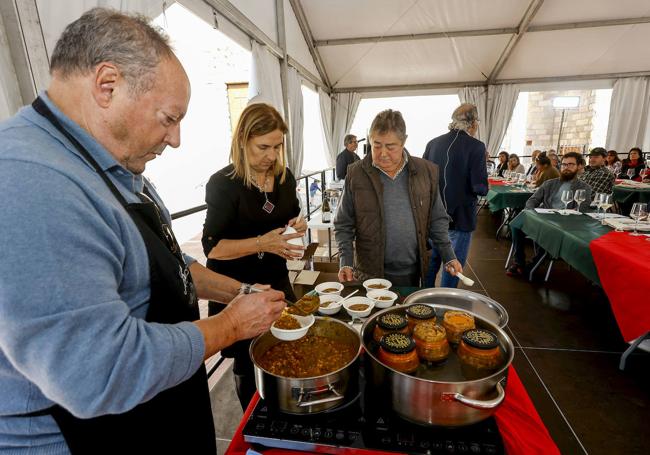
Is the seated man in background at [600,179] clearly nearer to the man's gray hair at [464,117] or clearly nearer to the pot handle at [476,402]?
the man's gray hair at [464,117]

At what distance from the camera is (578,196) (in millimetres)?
3295

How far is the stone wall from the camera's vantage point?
517 inches

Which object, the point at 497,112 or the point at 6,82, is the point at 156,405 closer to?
the point at 6,82

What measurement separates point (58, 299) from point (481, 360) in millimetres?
793

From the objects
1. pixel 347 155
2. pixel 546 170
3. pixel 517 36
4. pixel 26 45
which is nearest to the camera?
pixel 26 45

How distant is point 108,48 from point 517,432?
112 cm

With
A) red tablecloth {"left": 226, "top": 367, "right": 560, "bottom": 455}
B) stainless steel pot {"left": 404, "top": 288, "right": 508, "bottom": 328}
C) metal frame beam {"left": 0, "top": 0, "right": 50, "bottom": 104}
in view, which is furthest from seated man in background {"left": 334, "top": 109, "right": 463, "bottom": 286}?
metal frame beam {"left": 0, "top": 0, "right": 50, "bottom": 104}

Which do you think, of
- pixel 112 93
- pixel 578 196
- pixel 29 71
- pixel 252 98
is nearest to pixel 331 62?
pixel 252 98

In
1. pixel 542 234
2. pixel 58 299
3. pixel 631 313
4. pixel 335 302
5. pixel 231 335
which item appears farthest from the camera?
pixel 542 234

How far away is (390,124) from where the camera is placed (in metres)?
1.73

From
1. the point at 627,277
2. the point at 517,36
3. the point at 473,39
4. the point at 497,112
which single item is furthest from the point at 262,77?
the point at 497,112

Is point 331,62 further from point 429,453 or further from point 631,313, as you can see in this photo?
point 429,453

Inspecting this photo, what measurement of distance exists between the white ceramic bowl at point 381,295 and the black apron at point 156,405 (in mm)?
647

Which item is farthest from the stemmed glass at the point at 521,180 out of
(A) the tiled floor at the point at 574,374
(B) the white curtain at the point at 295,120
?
(B) the white curtain at the point at 295,120
